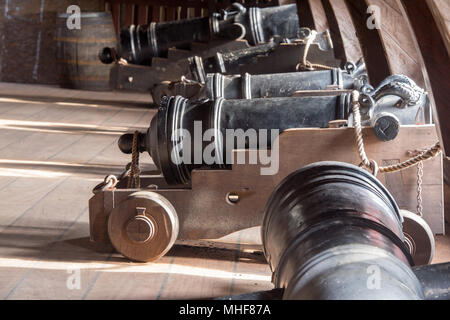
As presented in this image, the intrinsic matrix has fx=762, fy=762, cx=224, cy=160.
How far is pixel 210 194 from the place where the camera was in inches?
119

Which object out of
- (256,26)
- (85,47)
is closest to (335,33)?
(256,26)

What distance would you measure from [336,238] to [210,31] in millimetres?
5896

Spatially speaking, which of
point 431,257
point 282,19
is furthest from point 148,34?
point 431,257

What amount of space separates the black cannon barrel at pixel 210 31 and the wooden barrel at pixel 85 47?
1.46 meters

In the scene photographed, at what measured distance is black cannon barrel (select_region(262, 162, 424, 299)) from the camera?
5.04ft

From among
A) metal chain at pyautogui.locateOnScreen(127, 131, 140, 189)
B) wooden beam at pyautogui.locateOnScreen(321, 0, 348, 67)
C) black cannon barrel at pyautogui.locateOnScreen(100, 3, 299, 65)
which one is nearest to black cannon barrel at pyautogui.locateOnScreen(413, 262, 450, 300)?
metal chain at pyautogui.locateOnScreen(127, 131, 140, 189)

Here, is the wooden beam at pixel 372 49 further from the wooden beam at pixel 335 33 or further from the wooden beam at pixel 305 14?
the wooden beam at pixel 305 14

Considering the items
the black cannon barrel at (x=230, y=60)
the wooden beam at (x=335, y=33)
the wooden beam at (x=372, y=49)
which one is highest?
the wooden beam at (x=335, y=33)

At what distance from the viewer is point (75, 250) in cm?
312

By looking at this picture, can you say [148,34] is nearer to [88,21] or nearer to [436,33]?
[88,21]

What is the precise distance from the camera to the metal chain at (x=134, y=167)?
324 cm

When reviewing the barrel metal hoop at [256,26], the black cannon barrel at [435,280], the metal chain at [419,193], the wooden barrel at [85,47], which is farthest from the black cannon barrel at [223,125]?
the wooden barrel at [85,47]

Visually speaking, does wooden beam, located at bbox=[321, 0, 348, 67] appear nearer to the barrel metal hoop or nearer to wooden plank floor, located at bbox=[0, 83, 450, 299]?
the barrel metal hoop
